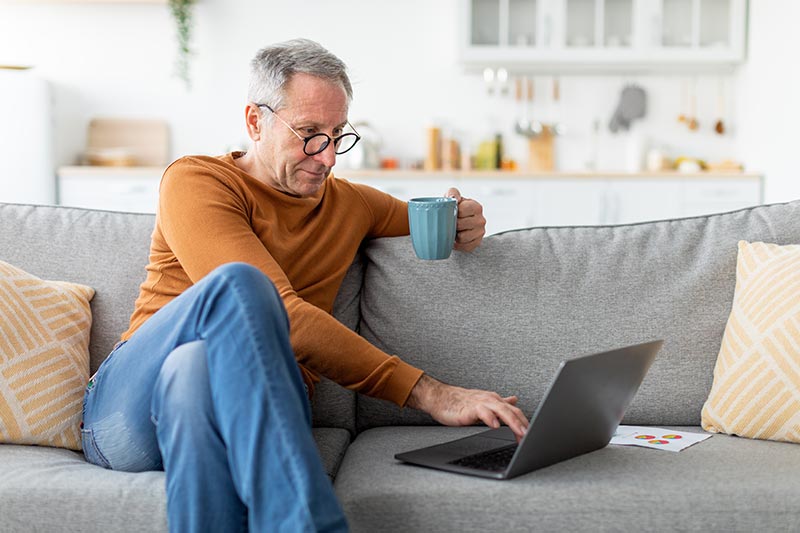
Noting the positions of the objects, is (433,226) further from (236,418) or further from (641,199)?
(641,199)

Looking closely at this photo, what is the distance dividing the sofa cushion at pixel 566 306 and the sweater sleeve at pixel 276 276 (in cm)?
29

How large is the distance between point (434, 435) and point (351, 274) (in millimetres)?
428

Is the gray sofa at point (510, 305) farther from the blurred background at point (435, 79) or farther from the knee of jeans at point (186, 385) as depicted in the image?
the blurred background at point (435, 79)

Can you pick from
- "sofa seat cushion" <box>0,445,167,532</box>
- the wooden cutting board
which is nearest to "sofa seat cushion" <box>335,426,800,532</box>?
"sofa seat cushion" <box>0,445,167,532</box>

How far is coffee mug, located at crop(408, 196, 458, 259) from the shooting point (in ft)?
5.98

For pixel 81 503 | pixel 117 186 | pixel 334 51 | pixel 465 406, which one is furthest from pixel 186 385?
pixel 334 51

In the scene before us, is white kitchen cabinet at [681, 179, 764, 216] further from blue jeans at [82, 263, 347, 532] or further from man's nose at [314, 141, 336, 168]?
blue jeans at [82, 263, 347, 532]

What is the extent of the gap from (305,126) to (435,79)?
3594 millimetres

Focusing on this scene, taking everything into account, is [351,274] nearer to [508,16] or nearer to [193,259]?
[193,259]

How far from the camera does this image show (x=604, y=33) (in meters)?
5.12

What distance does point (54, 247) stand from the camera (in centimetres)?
204

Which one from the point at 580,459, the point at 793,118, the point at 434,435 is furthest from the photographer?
the point at 793,118

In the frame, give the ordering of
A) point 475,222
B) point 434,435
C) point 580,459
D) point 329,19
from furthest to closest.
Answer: point 329,19, point 475,222, point 434,435, point 580,459

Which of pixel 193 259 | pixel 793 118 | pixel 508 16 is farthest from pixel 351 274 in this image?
pixel 508 16
